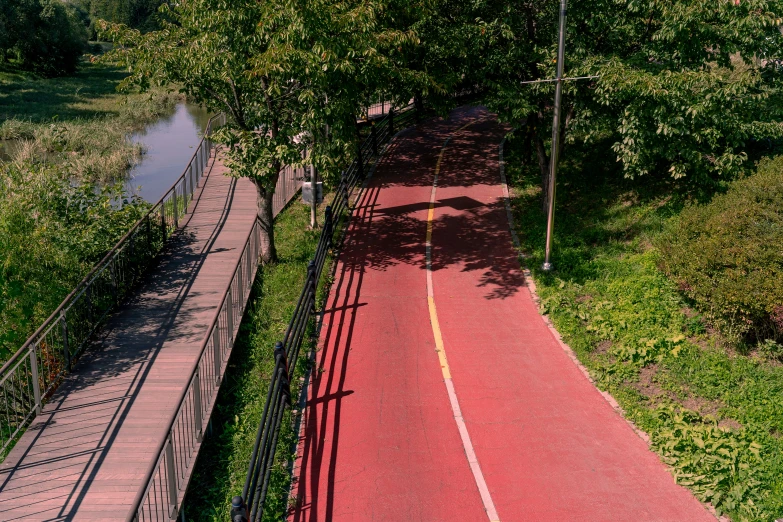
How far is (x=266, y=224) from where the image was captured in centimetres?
1675

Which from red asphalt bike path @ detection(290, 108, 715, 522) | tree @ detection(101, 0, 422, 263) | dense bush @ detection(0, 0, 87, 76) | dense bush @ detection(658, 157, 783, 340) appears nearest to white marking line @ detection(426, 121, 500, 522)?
red asphalt bike path @ detection(290, 108, 715, 522)

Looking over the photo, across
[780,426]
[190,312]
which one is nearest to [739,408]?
[780,426]

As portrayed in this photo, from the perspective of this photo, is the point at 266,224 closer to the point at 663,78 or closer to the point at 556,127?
the point at 556,127

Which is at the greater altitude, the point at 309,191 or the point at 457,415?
the point at 309,191

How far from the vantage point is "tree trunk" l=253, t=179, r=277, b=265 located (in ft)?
54.7

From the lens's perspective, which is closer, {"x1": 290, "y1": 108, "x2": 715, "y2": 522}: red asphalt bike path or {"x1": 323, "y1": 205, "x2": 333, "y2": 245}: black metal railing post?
{"x1": 290, "y1": 108, "x2": 715, "y2": 522}: red asphalt bike path

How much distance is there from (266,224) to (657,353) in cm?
926

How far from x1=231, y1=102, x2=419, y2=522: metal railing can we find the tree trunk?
53.5 inches

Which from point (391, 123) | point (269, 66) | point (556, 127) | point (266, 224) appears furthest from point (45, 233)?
point (391, 123)

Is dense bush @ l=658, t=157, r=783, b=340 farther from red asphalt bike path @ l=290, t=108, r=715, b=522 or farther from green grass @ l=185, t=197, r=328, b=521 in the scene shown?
green grass @ l=185, t=197, r=328, b=521

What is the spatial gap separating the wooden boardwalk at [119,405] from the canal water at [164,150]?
1086cm

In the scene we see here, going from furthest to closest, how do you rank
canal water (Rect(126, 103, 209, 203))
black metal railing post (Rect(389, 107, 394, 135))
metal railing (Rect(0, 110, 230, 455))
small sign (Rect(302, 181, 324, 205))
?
canal water (Rect(126, 103, 209, 203)) → black metal railing post (Rect(389, 107, 394, 135)) → small sign (Rect(302, 181, 324, 205)) → metal railing (Rect(0, 110, 230, 455))

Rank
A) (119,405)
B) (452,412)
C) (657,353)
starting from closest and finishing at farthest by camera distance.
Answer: (119,405) → (452,412) → (657,353)

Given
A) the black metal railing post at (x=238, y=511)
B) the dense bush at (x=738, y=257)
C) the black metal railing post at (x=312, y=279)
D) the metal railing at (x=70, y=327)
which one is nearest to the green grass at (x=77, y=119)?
the metal railing at (x=70, y=327)
